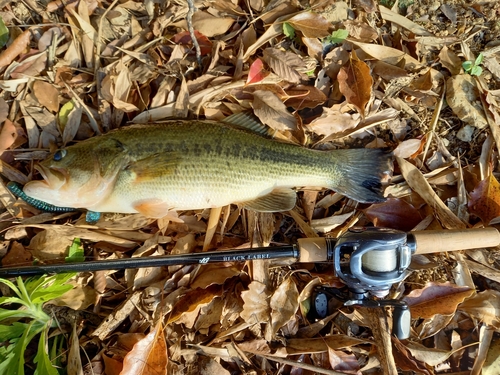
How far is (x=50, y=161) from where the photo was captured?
2725 millimetres

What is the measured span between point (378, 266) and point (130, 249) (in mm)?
1794

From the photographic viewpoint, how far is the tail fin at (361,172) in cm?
294

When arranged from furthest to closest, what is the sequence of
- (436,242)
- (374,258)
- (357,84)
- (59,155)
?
1. (357,84)
2. (59,155)
3. (436,242)
4. (374,258)

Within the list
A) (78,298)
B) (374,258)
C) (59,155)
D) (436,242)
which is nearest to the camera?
(374,258)

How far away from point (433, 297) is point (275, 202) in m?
1.37

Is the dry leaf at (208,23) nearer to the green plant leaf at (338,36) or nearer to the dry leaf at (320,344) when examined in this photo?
the green plant leaf at (338,36)

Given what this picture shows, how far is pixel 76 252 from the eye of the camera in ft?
9.58

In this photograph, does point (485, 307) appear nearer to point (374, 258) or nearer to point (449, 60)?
point (374, 258)

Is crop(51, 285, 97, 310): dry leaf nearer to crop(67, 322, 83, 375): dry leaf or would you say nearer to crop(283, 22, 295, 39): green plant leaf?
crop(67, 322, 83, 375): dry leaf

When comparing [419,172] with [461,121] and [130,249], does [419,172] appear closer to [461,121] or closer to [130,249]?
[461,121]

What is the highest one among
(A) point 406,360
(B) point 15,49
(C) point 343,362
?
(B) point 15,49

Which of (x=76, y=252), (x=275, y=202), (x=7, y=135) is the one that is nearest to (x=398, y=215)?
(x=275, y=202)

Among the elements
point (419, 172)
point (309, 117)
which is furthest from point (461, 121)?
point (309, 117)

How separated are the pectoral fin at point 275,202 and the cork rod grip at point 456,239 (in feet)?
2.82
